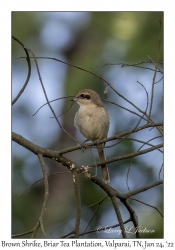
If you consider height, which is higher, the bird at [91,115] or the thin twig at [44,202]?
the bird at [91,115]

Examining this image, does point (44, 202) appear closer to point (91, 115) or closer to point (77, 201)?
A: point (77, 201)

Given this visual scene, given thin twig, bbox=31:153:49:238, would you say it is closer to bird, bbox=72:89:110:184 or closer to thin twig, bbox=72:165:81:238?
thin twig, bbox=72:165:81:238

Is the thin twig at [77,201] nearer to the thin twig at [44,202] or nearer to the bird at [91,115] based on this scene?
the thin twig at [44,202]

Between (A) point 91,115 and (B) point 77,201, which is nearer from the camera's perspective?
(B) point 77,201

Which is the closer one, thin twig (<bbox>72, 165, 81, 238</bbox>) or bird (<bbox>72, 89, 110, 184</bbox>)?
thin twig (<bbox>72, 165, 81, 238</bbox>)

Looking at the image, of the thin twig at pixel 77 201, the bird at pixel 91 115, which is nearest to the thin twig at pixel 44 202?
the thin twig at pixel 77 201

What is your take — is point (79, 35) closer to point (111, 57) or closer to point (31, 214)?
point (111, 57)

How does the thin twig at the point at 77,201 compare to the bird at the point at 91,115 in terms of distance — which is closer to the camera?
the thin twig at the point at 77,201

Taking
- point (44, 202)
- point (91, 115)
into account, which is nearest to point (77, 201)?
point (44, 202)

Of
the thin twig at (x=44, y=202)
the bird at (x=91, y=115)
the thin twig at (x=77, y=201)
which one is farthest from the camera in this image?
the bird at (x=91, y=115)

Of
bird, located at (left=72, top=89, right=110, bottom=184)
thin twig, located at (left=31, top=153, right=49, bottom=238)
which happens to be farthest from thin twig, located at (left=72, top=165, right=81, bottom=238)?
bird, located at (left=72, top=89, right=110, bottom=184)

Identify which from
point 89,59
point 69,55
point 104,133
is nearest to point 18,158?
point 104,133
